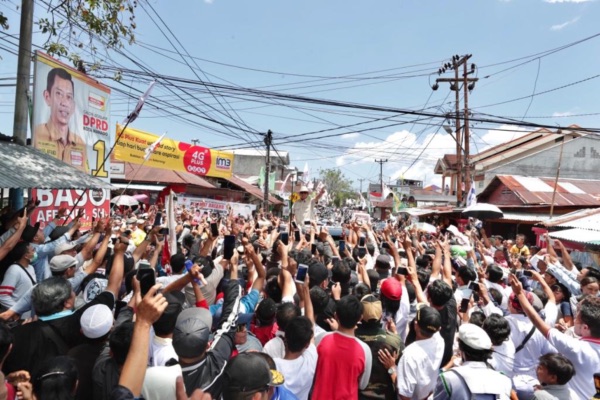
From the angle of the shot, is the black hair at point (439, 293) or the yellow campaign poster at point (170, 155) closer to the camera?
the black hair at point (439, 293)

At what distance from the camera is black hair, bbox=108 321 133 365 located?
2.28 meters

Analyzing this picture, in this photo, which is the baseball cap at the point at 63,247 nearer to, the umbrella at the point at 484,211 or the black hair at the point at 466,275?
the black hair at the point at 466,275

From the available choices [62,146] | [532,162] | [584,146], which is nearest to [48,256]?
[62,146]

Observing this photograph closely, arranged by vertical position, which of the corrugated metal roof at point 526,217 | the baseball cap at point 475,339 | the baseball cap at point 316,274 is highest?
the corrugated metal roof at point 526,217

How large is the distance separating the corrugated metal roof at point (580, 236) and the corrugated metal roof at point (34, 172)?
975 cm

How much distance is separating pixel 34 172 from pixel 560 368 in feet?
22.3

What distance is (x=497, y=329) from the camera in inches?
127

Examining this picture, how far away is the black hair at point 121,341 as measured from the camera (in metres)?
2.28

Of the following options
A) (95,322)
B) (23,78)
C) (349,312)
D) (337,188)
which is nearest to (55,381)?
(95,322)

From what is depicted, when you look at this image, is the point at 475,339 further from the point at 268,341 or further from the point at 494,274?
the point at 494,274

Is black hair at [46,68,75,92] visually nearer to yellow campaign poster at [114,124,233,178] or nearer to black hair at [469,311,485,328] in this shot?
yellow campaign poster at [114,124,233,178]

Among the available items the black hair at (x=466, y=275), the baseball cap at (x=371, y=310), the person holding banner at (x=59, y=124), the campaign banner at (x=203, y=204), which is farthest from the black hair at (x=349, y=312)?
the campaign banner at (x=203, y=204)

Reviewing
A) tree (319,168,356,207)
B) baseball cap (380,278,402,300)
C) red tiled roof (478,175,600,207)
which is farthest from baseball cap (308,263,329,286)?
tree (319,168,356,207)

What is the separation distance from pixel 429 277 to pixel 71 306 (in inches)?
154
